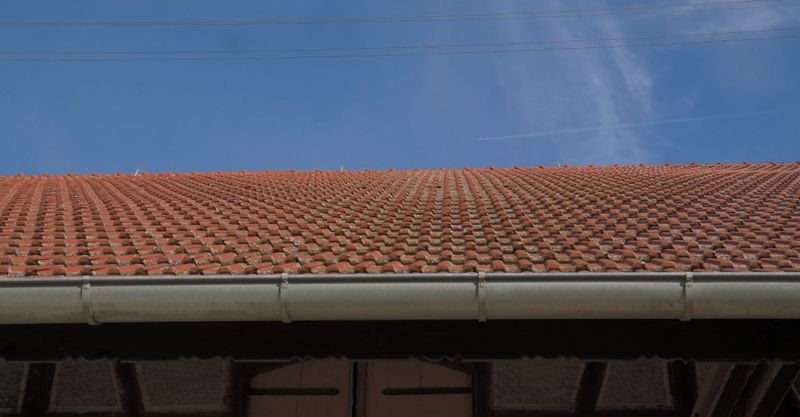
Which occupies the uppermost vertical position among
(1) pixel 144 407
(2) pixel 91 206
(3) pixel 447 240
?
(2) pixel 91 206

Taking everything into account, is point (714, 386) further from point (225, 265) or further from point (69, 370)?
point (69, 370)

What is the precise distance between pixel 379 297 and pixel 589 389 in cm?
173

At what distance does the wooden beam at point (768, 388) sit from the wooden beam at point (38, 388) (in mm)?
4192

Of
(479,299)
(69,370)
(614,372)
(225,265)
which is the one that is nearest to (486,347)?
(479,299)

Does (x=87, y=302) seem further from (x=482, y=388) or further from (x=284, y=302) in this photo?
(x=482, y=388)

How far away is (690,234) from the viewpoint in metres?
4.66

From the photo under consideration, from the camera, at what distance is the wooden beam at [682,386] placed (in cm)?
Result: 424

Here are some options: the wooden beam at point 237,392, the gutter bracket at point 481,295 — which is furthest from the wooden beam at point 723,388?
the wooden beam at point 237,392

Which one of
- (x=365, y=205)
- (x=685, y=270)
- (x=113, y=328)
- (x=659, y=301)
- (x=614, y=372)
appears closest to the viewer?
(x=659, y=301)

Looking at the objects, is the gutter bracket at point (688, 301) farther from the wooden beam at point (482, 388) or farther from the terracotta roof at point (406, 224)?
the wooden beam at point (482, 388)

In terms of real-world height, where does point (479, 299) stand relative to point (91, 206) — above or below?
below

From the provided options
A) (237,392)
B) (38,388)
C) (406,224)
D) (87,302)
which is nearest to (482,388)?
(406,224)

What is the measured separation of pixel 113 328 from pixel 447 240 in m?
2.05

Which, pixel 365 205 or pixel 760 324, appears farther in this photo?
pixel 365 205
